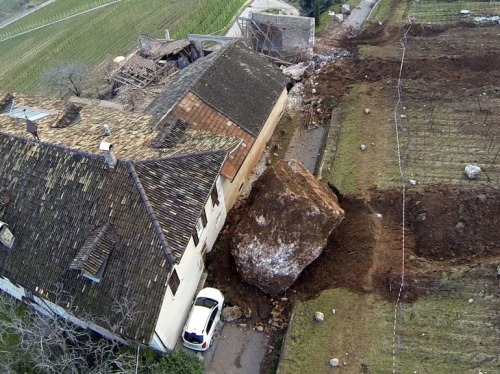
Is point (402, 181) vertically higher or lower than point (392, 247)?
higher

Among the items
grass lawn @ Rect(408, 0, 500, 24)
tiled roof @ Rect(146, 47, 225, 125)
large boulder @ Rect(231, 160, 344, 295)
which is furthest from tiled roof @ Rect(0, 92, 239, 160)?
grass lawn @ Rect(408, 0, 500, 24)

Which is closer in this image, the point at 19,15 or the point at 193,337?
the point at 193,337

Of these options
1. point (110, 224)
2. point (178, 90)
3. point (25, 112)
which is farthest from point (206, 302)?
point (25, 112)

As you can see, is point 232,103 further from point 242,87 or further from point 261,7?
point 261,7

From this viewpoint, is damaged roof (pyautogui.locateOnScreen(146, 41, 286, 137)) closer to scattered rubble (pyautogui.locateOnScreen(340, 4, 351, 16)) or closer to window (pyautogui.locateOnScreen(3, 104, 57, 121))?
window (pyautogui.locateOnScreen(3, 104, 57, 121))

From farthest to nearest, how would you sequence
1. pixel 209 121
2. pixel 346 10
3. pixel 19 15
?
pixel 19 15 < pixel 346 10 < pixel 209 121

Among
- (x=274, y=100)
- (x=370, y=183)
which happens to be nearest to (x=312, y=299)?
(x=370, y=183)

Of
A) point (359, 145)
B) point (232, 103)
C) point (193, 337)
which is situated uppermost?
point (232, 103)
